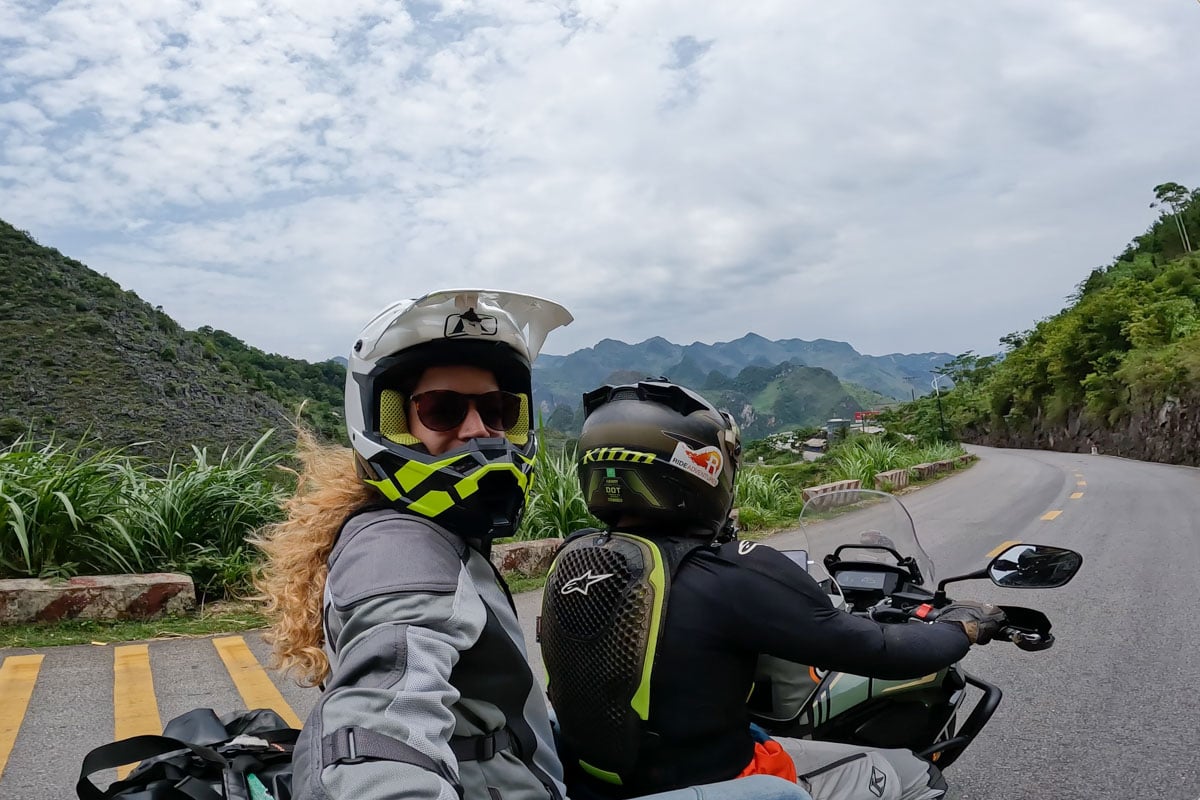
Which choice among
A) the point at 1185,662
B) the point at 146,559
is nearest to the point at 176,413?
the point at 146,559

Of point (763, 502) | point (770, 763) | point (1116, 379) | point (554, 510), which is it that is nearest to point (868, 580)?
point (770, 763)

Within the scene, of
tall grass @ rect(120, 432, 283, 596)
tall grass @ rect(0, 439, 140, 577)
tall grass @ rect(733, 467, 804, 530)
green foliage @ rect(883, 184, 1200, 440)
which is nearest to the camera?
tall grass @ rect(0, 439, 140, 577)

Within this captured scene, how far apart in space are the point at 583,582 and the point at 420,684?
28.7 inches

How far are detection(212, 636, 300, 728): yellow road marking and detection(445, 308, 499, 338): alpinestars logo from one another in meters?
3.00

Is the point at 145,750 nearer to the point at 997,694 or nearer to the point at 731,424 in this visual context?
the point at 731,424

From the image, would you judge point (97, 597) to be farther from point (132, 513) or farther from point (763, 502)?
point (763, 502)

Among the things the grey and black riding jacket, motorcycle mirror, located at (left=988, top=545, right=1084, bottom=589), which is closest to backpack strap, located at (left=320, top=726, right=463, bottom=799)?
the grey and black riding jacket

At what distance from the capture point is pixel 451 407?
75.9 inches

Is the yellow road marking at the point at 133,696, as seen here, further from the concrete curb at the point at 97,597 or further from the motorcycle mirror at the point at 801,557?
the motorcycle mirror at the point at 801,557

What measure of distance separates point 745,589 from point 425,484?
2.45 feet

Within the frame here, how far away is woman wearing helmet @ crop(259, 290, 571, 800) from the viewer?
1360mm

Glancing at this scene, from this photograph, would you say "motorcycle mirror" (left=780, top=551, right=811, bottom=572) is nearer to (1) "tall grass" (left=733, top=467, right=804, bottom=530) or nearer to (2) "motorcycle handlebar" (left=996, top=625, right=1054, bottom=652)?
(2) "motorcycle handlebar" (left=996, top=625, right=1054, bottom=652)

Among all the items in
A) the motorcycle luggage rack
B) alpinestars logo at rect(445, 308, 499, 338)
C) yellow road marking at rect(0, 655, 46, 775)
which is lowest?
yellow road marking at rect(0, 655, 46, 775)

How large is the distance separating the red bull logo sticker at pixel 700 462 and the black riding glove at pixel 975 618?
2.35 feet
